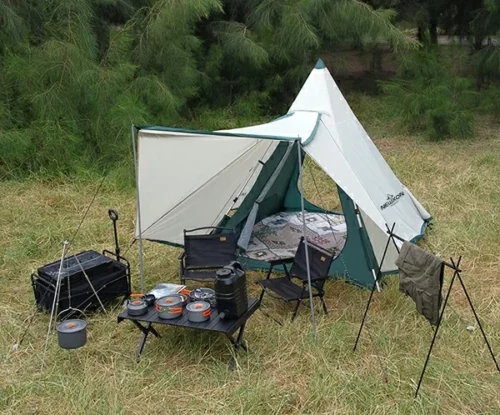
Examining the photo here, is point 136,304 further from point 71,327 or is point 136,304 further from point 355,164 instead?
point 355,164

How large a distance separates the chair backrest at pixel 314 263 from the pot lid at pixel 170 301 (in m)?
1.00

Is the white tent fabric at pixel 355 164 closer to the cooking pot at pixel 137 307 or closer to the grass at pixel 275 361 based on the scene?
the grass at pixel 275 361

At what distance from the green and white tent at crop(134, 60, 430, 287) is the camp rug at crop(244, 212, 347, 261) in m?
0.08

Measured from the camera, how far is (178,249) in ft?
18.0

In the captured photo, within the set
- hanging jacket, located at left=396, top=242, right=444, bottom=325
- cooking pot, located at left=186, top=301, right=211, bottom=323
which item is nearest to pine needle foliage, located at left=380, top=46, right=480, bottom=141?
hanging jacket, located at left=396, top=242, right=444, bottom=325

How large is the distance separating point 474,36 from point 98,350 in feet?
30.2

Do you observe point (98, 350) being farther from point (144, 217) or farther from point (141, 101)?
point (141, 101)

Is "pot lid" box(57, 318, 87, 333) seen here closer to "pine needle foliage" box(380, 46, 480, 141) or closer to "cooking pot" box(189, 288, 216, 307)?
"cooking pot" box(189, 288, 216, 307)

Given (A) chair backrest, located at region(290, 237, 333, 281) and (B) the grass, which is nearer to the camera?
(B) the grass

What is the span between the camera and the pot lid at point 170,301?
360 cm

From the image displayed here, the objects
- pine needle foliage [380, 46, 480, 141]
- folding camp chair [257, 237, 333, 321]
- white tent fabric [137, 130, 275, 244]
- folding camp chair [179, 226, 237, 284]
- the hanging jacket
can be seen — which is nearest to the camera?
the hanging jacket

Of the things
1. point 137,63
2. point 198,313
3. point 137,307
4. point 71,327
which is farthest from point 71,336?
point 137,63

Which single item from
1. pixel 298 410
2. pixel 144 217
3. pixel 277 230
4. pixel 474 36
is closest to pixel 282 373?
pixel 298 410

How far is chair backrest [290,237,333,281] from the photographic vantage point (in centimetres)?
422
